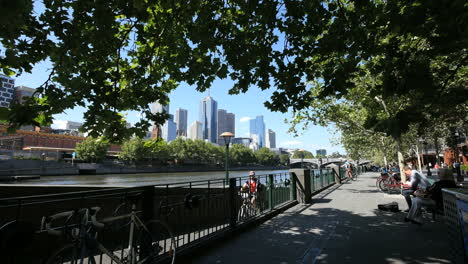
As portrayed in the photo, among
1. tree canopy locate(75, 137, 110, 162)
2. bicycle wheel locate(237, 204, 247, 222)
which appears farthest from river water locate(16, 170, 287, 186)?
bicycle wheel locate(237, 204, 247, 222)

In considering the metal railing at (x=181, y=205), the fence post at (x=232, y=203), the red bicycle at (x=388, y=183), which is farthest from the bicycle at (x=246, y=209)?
the red bicycle at (x=388, y=183)

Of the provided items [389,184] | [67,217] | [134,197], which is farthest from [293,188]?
[67,217]

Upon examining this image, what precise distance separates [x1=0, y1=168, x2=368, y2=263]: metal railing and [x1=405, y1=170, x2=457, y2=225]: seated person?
3.53m

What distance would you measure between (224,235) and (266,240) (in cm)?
86

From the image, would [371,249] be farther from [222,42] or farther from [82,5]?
[82,5]

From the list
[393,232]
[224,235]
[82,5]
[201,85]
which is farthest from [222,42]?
[393,232]

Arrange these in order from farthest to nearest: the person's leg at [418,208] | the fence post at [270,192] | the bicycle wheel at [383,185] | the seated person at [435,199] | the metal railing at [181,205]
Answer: the bicycle wheel at [383,185] → the fence post at [270,192] → the person's leg at [418,208] → the seated person at [435,199] → the metal railing at [181,205]

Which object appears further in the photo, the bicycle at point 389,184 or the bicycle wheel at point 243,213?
the bicycle at point 389,184

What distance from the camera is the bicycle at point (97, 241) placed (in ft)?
8.44

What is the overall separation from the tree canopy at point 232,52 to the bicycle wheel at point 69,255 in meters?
2.21

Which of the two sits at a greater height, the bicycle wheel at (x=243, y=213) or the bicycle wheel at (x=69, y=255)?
the bicycle wheel at (x=69, y=255)

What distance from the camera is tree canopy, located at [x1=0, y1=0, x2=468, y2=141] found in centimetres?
397

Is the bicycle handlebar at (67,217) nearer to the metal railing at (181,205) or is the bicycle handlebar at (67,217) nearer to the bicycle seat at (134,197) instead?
the metal railing at (181,205)

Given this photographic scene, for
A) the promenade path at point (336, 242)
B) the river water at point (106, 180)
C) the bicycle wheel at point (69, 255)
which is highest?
the bicycle wheel at point (69, 255)
